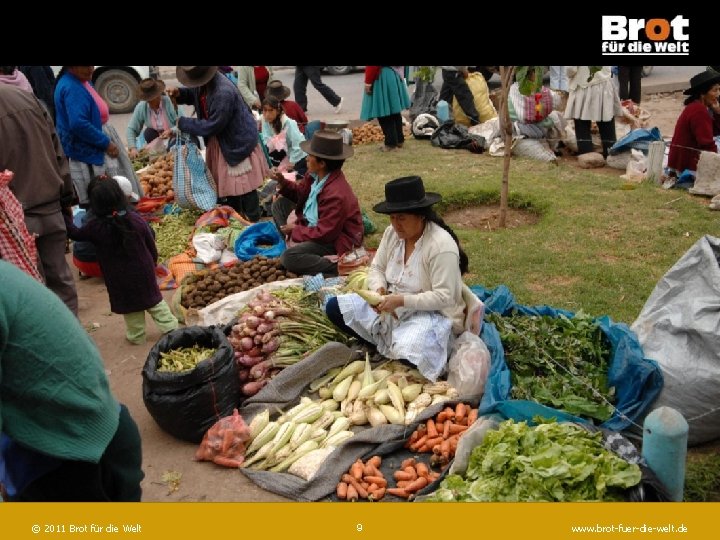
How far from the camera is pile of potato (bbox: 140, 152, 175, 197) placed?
27.7ft

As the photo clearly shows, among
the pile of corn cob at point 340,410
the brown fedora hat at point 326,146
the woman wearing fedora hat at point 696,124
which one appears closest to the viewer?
the pile of corn cob at point 340,410

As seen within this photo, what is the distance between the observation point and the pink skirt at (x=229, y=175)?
755 centimetres

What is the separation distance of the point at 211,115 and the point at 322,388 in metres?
3.72

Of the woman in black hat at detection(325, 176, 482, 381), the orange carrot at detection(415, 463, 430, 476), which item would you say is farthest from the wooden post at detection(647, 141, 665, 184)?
the orange carrot at detection(415, 463, 430, 476)

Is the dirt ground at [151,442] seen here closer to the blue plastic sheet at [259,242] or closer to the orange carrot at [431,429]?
the blue plastic sheet at [259,242]

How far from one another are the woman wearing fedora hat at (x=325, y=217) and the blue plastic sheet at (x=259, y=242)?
0.60 m

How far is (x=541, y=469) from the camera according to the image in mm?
3342

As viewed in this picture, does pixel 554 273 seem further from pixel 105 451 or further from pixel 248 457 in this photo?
pixel 105 451

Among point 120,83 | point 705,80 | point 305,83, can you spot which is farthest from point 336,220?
point 120,83

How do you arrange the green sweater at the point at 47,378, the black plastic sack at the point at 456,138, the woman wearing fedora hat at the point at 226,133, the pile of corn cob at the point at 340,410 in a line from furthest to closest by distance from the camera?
the black plastic sack at the point at 456,138 < the woman wearing fedora hat at the point at 226,133 < the pile of corn cob at the point at 340,410 < the green sweater at the point at 47,378

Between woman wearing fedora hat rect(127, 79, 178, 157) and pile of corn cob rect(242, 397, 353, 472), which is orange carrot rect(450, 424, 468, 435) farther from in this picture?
woman wearing fedora hat rect(127, 79, 178, 157)

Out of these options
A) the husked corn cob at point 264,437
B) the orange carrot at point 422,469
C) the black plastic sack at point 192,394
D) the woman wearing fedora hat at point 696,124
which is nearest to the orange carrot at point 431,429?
the orange carrot at point 422,469
